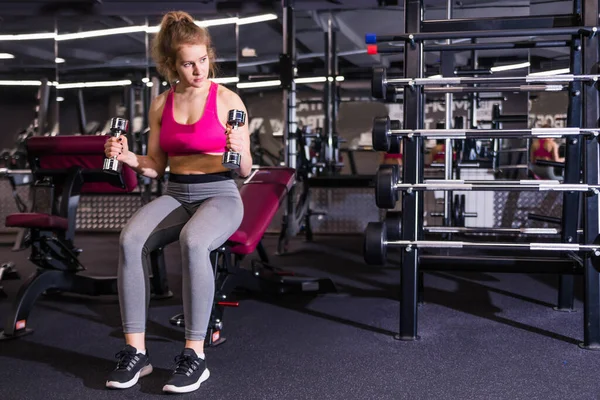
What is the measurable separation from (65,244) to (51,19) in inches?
199

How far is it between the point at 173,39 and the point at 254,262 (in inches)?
64.6

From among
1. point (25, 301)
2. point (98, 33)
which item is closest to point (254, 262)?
point (25, 301)

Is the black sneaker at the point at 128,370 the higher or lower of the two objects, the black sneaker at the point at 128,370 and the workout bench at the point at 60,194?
the lower

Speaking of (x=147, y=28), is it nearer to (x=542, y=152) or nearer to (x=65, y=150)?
(x=65, y=150)

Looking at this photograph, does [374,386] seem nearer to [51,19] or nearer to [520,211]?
[520,211]

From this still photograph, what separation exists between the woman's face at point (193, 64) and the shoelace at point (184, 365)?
3.40 ft

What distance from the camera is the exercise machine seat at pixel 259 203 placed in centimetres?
285

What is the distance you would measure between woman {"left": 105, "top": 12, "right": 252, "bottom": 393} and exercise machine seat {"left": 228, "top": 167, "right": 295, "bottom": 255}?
50 centimetres

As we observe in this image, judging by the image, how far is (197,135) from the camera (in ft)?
7.48

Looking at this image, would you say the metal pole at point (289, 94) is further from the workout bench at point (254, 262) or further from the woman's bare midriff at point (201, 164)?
the woman's bare midriff at point (201, 164)

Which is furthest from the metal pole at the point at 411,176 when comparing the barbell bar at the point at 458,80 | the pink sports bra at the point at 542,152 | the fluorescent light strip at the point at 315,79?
the fluorescent light strip at the point at 315,79

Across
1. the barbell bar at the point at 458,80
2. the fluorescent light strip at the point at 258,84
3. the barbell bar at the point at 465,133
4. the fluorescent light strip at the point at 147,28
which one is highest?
the fluorescent light strip at the point at 147,28

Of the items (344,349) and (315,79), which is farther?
(315,79)

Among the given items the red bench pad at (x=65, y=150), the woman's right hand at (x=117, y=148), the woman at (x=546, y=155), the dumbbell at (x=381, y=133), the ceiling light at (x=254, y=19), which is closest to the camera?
the woman's right hand at (x=117, y=148)
